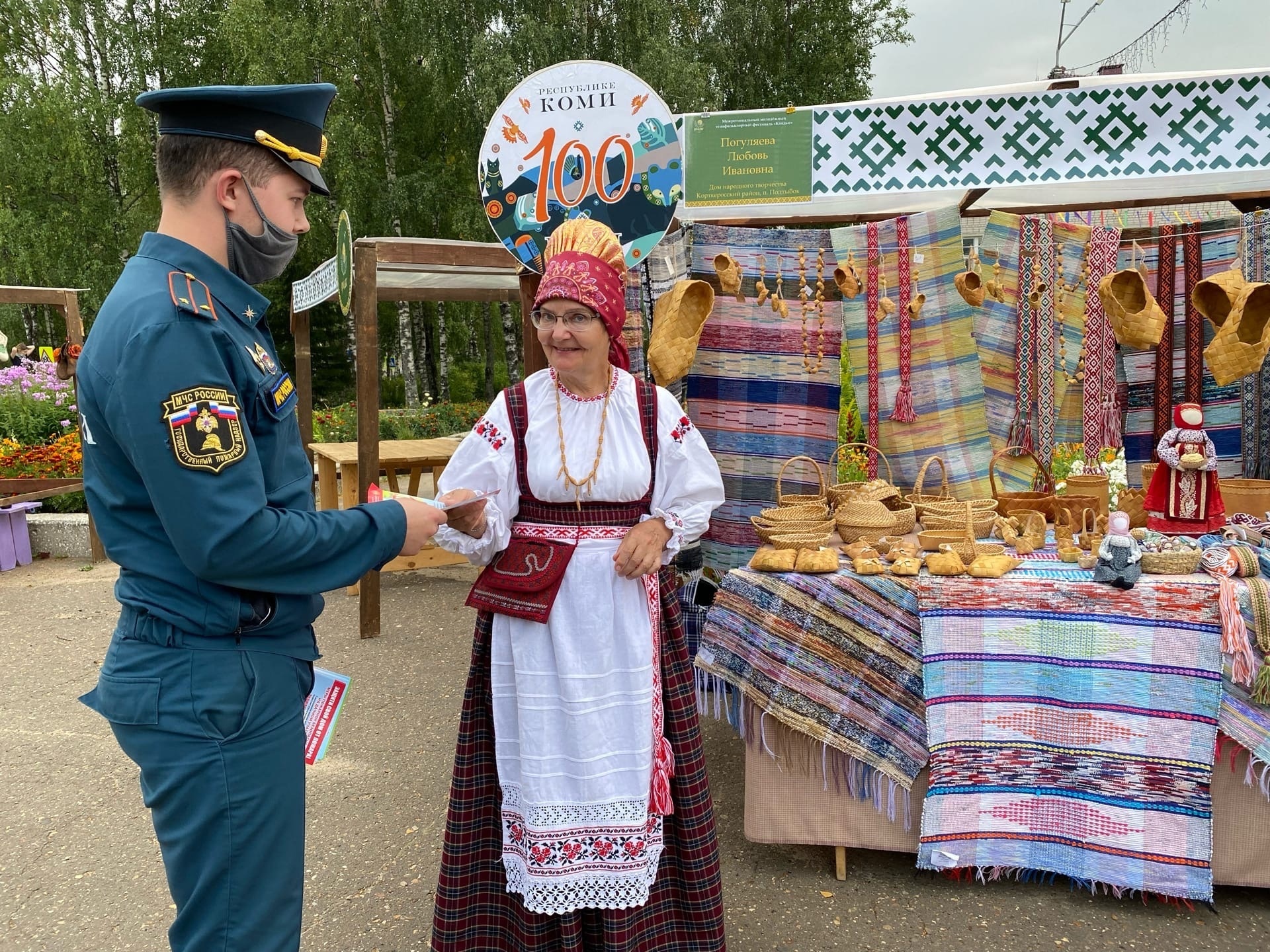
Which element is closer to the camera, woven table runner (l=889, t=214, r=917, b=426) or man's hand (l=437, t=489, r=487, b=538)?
man's hand (l=437, t=489, r=487, b=538)

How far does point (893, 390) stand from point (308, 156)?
114 inches

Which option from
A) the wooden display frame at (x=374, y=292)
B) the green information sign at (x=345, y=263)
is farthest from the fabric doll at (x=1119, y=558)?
the green information sign at (x=345, y=263)

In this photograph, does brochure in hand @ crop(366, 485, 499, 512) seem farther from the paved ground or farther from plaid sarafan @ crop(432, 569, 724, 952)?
the paved ground

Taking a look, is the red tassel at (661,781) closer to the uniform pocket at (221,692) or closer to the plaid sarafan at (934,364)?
the uniform pocket at (221,692)

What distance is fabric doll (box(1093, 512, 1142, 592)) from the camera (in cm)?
253

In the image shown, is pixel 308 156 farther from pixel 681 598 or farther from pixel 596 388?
pixel 681 598

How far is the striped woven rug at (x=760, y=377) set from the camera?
12.1ft

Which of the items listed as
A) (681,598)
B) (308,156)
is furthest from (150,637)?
(681,598)

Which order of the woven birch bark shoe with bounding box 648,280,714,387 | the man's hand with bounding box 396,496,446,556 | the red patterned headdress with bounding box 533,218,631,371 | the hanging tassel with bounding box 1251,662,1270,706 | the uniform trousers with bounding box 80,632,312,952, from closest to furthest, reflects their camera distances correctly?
the uniform trousers with bounding box 80,632,312,952 < the man's hand with bounding box 396,496,446,556 < the red patterned headdress with bounding box 533,218,631,371 < the hanging tassel with bounding box 1251,662,1270,706 < the woven birch bark shoe with bounding box 648,280,714,387

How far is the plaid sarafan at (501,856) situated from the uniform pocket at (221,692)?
2.77ft

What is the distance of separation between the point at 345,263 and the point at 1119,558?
4.82 metres

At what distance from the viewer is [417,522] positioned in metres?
1.53

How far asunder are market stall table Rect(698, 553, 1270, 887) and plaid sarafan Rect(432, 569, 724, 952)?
1.94ft

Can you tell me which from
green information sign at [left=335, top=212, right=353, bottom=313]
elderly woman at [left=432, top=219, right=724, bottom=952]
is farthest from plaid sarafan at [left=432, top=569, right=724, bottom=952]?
Result: green information sign at [left=335, top=212, right=353, bottom=313]
